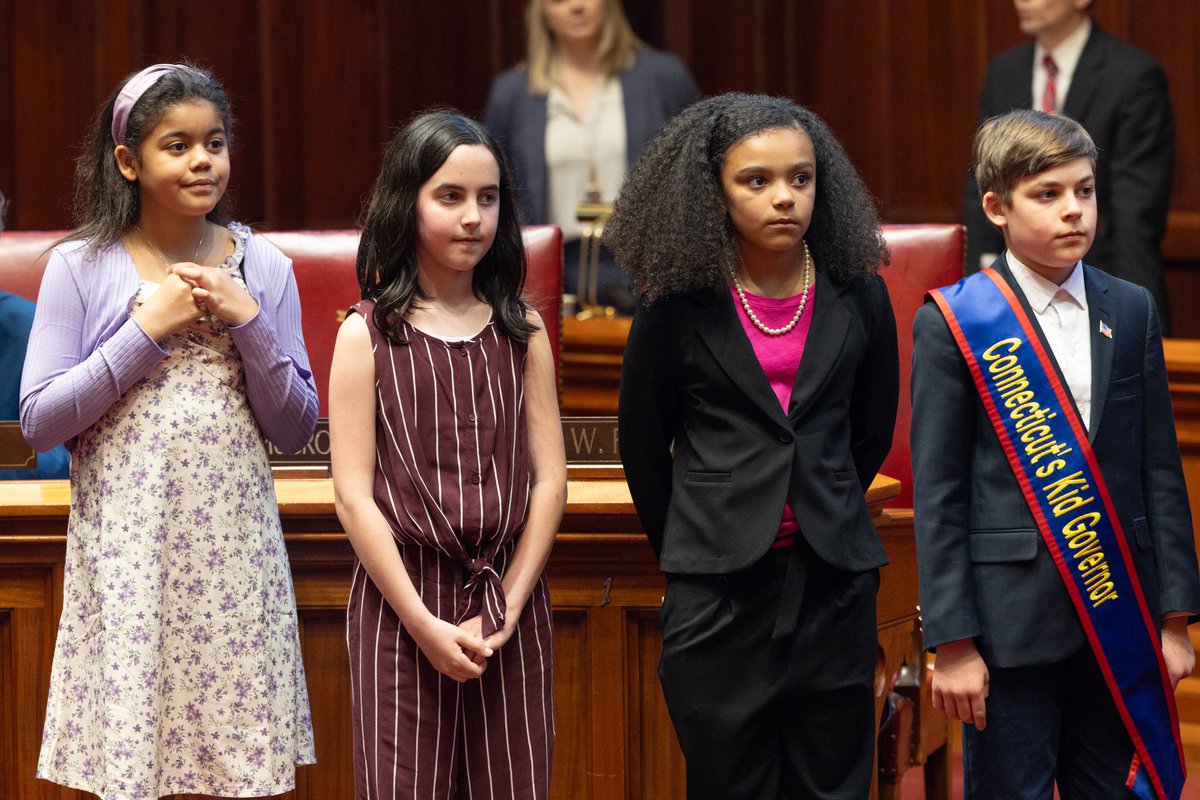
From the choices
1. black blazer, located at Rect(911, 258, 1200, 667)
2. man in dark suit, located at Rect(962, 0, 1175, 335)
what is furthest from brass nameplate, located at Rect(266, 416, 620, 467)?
man in dark suit, located at Rect(962, 0, 1175, 335)

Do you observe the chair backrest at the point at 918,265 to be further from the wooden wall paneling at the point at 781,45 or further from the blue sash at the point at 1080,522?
the wooden wall paneling at the point at 781,45

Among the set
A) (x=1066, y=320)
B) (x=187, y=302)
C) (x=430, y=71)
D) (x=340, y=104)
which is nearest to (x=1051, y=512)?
(x=1066, y=320)

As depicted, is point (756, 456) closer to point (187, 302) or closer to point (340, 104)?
point (187, 302)

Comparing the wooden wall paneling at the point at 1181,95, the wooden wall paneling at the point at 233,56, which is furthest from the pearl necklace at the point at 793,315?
the wooden wall paneling at the point at 1181,95

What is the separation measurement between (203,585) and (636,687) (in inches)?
30.2

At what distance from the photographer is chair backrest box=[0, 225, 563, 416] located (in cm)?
362

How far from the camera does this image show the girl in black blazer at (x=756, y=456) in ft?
7.43

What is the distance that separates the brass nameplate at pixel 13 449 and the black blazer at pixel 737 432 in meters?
1.26

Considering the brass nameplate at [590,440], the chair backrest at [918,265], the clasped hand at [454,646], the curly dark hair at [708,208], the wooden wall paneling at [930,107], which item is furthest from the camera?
the wooden wall paneling at [930,107]

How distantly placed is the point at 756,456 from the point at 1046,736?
1.82ft

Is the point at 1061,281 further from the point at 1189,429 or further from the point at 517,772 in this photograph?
the point at 1189,429

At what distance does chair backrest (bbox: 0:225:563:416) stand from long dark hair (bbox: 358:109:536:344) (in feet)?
3.89

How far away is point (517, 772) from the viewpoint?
7.48 feet

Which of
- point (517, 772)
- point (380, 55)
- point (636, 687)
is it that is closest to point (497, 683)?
point (517, 772)
